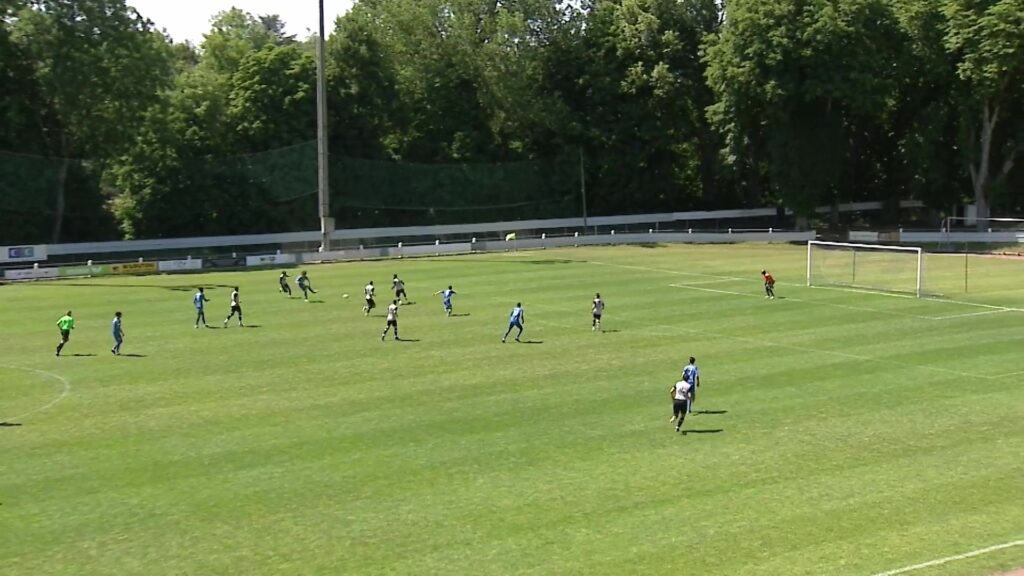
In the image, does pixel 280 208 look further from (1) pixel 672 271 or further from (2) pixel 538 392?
(2) pixel 538 392

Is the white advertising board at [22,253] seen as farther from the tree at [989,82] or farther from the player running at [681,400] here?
the tree at [989,82]

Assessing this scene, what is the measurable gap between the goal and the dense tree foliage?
89.3 ft

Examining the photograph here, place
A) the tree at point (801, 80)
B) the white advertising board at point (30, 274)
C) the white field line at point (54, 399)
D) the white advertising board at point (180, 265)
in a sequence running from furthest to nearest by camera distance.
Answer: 1. the tree at point (801, 80)
2. the white advertising board at point (180, 265)
3. the white advertising board at point (30, 274)
4. the white field line at point (54, 399)

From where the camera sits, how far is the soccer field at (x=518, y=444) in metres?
18.2

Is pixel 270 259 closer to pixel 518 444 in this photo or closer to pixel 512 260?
pixel 512 260

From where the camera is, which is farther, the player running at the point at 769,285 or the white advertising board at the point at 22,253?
the white advertising board at the point at 22,253

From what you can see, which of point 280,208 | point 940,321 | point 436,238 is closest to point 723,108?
point 436,238

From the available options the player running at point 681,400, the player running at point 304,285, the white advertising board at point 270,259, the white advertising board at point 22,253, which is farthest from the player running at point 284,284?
the player running at point 681,400

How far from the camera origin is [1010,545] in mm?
18188

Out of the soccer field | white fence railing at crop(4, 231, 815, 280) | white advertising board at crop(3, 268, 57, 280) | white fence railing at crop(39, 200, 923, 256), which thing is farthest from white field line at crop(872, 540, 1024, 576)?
white fence railing at crop(39, 200, 923, 256)

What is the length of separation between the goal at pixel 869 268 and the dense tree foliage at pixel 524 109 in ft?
89.3

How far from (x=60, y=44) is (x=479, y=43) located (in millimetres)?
34396

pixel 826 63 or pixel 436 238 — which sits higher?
pixel 826 63

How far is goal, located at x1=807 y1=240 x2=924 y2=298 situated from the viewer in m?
53.1
